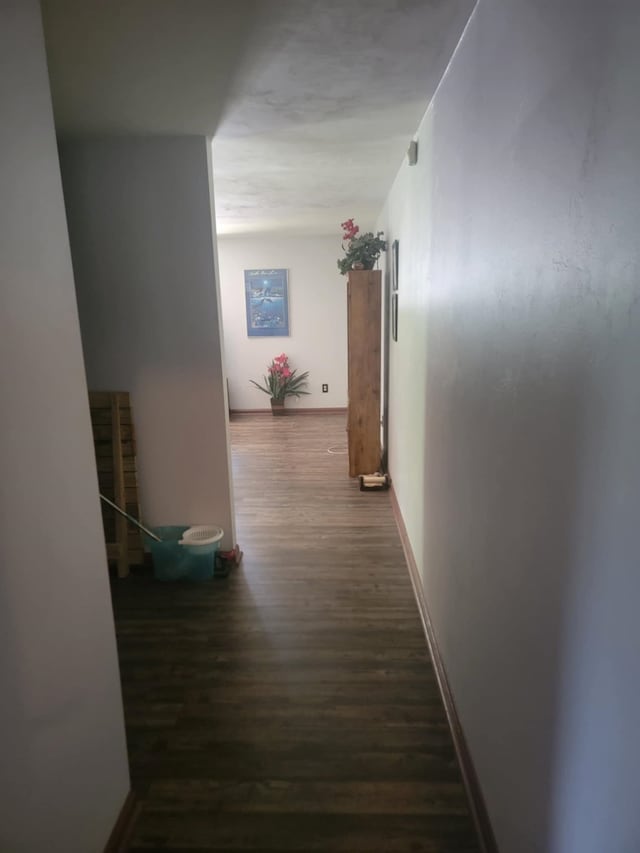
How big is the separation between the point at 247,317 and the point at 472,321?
5.64m

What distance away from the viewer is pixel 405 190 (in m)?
2.98

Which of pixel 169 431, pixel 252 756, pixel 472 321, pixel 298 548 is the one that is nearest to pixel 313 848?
pixel 252 756

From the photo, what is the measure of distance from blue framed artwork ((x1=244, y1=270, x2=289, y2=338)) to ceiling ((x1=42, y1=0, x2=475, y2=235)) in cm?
370

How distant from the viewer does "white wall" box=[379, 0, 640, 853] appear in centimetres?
72

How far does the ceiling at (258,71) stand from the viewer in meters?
1.43

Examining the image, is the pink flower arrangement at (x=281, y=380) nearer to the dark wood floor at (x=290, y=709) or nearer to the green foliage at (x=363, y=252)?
the green foliage at (x=363, y=252)

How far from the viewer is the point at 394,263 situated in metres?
3.64

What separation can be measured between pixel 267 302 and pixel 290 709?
5620 mm

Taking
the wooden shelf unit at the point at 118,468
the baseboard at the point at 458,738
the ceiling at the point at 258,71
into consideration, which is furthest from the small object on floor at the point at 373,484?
the ceiling at the point at 258,71

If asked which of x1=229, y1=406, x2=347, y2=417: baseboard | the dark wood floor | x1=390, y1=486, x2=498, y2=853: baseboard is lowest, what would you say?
the dark wood floor

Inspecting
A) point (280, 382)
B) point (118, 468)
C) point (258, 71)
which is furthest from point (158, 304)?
point (280, 382)

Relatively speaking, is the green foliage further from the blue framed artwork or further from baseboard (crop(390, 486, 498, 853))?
the blue framed artwork

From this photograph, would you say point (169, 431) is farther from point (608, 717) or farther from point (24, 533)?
point (608, 717)

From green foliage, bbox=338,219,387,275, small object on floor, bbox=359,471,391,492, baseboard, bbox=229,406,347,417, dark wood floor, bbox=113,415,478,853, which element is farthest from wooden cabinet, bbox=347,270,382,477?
baseboard, bbox=229,406,347,417
